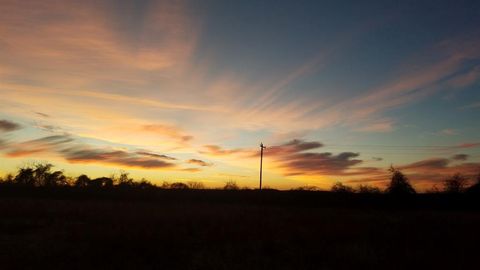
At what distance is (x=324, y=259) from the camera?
14.5m

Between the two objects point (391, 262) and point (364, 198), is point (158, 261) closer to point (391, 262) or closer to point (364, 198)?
point (391, 262)

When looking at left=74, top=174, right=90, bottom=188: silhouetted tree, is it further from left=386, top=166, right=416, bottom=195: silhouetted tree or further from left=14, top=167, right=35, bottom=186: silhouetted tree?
left=386, top=166, right=416, bottom=195: silhouetted tree

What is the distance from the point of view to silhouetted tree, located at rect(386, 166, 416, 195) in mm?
58344

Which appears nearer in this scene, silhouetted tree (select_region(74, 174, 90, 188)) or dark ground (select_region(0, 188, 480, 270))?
dark ground (select_region(0, 188, 480, 270))

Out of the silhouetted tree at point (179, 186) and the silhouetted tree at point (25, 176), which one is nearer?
the silhouetted tree at point (179, 186)

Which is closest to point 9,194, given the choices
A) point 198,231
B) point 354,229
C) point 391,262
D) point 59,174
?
point 59,174

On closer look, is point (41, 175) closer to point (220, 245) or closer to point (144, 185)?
point (144, 185)

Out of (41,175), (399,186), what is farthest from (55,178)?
(399,186)

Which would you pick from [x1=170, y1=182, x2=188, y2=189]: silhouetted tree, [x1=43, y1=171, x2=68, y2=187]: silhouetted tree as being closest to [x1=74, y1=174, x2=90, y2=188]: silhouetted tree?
[x1=43, y1=171, x2=68, y2=187]: silhouetted tree

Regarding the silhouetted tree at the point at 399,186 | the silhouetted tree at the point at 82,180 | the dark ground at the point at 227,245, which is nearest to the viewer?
the dark ground at the point at 227,245

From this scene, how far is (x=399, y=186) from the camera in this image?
59.0 m

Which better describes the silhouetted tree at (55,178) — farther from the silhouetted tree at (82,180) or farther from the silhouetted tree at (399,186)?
the silhouetted tree at (399,186)

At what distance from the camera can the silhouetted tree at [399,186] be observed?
58.3 m

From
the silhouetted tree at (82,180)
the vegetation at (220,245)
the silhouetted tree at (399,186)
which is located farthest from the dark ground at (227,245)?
the silhouetted tree at (82,180)
